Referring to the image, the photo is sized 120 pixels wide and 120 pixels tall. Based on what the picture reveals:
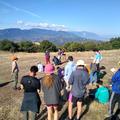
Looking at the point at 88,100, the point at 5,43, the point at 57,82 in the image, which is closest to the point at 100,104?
the point at 88,100

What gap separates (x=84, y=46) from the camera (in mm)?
84438

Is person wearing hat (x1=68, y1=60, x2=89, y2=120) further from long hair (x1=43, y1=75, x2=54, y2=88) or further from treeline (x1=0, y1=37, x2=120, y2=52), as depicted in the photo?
treeline (x1=0, y1=37, x2=120, y2=52)

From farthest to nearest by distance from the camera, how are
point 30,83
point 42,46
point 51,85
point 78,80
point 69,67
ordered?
point 42,46, point 69,67, point 78,80, point 51,85, point 30,83

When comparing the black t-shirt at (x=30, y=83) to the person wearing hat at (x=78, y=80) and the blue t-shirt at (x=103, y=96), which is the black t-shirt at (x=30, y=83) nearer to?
the person wearing hat at (x=78, y=80)

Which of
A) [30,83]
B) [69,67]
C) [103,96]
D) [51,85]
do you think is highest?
[30,83]

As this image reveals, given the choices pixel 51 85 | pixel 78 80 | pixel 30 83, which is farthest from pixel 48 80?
pixel 78 80

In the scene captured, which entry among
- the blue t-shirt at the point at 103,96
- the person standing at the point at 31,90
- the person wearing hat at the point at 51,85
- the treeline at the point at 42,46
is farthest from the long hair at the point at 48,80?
the treeline at the point at 42,46

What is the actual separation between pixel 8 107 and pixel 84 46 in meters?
73.1

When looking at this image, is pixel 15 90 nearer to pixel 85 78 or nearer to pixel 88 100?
pixel 88 100

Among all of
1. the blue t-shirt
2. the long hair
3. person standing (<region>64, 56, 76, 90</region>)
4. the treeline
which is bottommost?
the treeline

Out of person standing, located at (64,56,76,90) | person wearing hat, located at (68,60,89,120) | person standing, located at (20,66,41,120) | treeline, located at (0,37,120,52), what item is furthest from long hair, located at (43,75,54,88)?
treeline, located at (0,37,120,52)

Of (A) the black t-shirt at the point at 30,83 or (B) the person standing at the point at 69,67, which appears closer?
(A) the black t-shirt at the point at 30,83

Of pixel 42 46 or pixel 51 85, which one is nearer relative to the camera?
pixel 51 85

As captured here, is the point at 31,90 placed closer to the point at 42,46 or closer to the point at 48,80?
the point at 48,80
